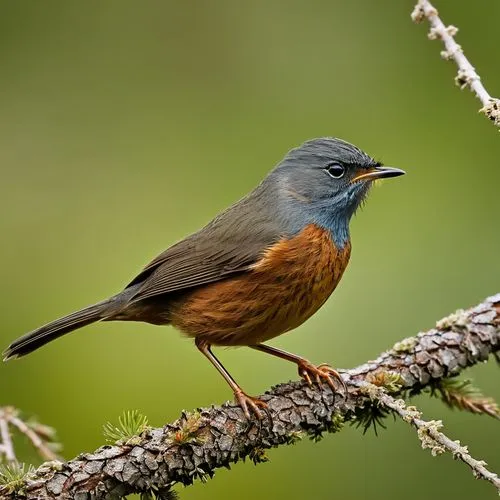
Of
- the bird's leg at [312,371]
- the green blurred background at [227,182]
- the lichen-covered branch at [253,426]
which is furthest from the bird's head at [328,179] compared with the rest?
the lichen-covered branch at [253,426]

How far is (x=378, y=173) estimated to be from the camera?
5656mm

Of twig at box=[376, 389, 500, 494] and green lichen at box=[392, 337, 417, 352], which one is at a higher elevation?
green lichen at box=[392, 337, 417, 352]

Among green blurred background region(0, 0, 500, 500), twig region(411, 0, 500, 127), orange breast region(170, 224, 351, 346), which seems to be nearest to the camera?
twig region(411, 0, 500, 127)

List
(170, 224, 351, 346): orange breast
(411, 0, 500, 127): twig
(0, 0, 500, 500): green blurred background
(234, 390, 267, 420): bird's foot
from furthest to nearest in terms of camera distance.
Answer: (0, 0, 500, 500): green blurred background
(170, 224, 351, 346): orange breast
(234, 390, 267, 420): bird's foot
(411, 0, 500, 127): twig

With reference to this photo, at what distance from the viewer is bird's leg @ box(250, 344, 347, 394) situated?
4.77m

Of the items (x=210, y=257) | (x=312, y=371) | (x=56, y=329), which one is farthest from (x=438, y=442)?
(x=56, y=329)

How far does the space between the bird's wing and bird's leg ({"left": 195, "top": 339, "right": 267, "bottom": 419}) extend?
0.35 meters

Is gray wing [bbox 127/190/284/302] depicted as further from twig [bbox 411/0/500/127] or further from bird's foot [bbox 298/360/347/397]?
twig [bbox 411/0/500/127]

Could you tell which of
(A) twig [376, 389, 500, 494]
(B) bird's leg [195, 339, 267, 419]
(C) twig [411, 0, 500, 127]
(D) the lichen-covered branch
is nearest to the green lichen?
(D) the lichen-covered branch

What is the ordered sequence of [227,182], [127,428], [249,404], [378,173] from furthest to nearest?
[227,182]
[378,173]
[249,404]
[127,428]

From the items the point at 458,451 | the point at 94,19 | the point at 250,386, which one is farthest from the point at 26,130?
the point at 458,451

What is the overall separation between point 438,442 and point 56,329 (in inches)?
97.0

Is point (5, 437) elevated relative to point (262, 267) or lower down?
lower down

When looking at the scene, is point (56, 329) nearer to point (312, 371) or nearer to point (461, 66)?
point (312, 371)
